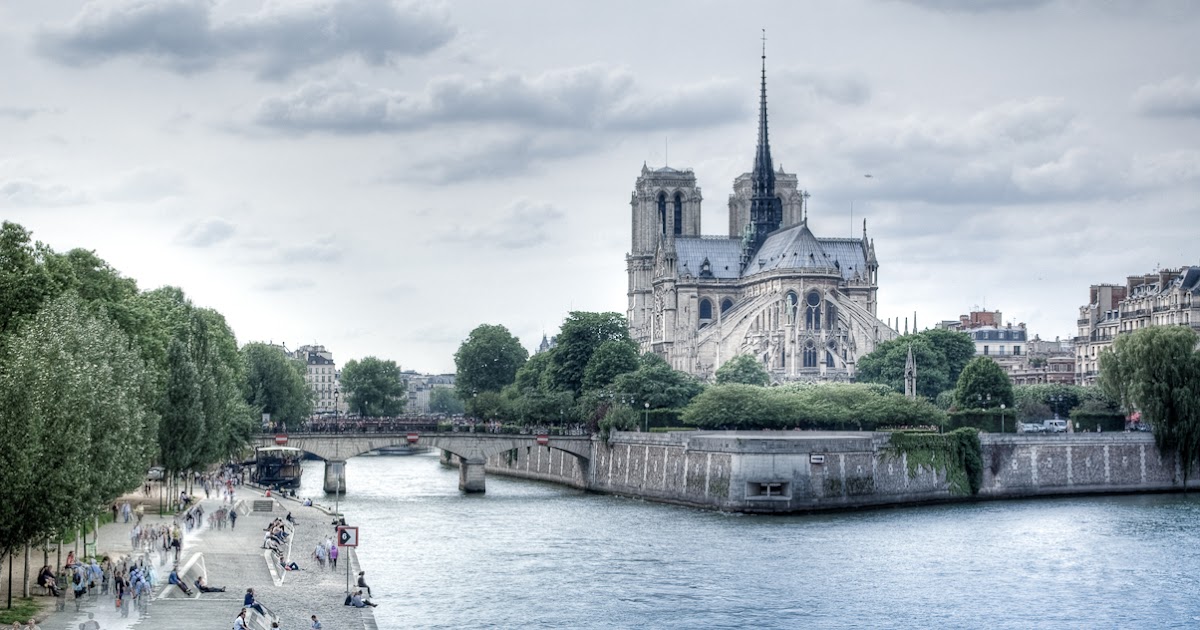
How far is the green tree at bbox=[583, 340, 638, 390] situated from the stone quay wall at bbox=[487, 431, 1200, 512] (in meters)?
13.2

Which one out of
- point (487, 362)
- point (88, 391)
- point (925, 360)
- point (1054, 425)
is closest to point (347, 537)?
point (88, 391)

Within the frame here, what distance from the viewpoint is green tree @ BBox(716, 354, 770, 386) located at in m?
140

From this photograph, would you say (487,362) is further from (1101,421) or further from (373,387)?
(1101,421)

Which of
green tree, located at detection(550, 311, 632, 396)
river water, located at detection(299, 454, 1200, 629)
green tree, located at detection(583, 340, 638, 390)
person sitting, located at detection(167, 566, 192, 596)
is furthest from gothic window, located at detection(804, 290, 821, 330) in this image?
person sitting, located at detection(167, 566, 192, 596)

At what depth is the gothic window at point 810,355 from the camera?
508ft

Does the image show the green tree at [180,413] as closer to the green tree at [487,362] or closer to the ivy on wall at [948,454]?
the ivy on wall at [948,454]

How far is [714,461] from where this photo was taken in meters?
81.6

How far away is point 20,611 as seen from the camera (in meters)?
39.9

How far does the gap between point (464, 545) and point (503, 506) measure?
68.3ft

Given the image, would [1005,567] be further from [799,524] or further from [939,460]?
[939,460]

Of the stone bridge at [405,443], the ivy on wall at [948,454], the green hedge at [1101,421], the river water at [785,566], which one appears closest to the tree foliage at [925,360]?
the green hedge at [1101,421]

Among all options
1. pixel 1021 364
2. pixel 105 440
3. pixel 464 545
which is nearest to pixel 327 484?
pixel 464 545

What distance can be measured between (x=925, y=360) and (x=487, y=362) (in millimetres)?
49055

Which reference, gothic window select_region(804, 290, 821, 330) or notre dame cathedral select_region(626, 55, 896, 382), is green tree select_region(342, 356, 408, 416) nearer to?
notre dame cathedral select_region(626, 55, 896, 382)
